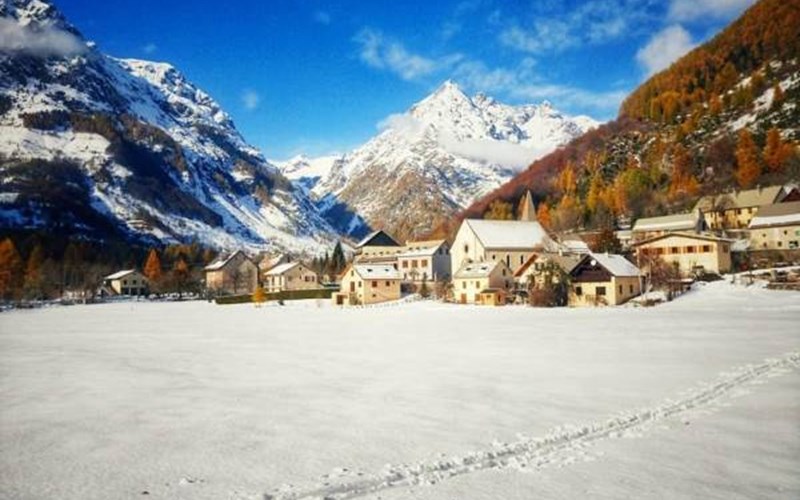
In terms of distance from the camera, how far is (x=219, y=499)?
964 cm

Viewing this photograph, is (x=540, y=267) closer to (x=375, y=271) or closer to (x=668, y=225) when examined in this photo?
(x=375, y=271)

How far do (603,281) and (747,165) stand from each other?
82888 mm

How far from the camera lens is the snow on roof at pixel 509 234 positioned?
3634 inches

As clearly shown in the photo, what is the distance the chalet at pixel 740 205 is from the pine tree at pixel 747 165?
16276mm

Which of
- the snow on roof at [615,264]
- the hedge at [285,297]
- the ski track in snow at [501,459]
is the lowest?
the ski track in snow at [501,459]

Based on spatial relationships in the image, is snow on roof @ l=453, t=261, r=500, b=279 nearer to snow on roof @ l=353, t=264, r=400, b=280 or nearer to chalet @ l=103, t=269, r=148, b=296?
snow on roof @ l=353, t=264, r=400, b=280

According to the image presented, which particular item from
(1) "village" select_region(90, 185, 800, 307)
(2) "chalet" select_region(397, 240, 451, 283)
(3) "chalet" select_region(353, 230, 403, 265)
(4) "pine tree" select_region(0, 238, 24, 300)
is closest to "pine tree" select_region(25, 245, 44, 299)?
(4) "pine tree" select_region(0, 238, 24, 300)

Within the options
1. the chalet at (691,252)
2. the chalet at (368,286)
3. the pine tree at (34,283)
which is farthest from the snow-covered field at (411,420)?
the pine tree at (34,283)

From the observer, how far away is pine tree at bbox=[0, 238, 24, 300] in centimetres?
11419

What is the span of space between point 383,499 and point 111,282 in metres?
153

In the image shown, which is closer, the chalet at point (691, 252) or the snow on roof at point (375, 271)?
the chalet at point (691, 252)

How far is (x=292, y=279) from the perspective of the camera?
118 m

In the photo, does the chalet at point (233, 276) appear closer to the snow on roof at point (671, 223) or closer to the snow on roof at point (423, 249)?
the snow on roof at point (423, 249)

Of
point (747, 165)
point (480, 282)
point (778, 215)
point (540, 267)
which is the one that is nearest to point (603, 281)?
point (540, 267)
